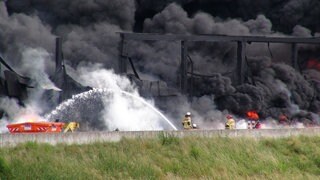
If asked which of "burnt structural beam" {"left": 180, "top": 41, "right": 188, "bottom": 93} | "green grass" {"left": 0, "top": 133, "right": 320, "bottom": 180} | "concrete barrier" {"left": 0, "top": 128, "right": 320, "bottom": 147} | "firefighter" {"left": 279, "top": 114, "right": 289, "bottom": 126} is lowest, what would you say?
"green grass" {"left": 0, "top": 133, "right": 320, "bottom": 180}

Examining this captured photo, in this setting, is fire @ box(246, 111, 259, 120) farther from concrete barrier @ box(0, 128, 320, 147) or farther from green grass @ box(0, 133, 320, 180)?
green grass @ box(0, 133, 320, 180)

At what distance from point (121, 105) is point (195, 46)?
47.7ft

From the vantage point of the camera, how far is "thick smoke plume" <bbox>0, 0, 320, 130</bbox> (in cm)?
4819

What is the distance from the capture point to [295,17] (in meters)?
57.9

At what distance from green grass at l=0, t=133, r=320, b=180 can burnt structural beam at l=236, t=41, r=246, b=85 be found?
76.6ft

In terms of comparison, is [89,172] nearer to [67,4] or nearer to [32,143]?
[32,143]

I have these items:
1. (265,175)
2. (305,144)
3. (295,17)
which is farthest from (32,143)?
(295,17)

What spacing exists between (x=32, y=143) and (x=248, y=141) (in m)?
7.94

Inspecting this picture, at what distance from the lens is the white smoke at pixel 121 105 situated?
42.2 m

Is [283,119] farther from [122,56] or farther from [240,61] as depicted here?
[122,56]

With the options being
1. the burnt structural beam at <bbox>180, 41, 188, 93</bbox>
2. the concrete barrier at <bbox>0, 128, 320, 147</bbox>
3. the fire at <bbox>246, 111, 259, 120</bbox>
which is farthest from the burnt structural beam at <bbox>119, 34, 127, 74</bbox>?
the concrete barrier at <bbox>0, 128, 320, 147</bbox>

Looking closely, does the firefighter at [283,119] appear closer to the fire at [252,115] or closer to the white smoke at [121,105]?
the fire at [252,115]

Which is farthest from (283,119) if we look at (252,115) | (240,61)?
(240,61)

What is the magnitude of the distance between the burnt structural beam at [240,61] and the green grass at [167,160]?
2334 centimetres
